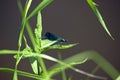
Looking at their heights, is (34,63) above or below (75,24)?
above

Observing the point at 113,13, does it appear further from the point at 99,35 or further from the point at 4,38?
the point at 4,38

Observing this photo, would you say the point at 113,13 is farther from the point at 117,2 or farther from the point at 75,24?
the point at 75,24

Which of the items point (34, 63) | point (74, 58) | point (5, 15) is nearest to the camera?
point (74, 58)

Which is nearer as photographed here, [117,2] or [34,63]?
[34,63]

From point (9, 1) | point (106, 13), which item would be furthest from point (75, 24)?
point (9, 1)

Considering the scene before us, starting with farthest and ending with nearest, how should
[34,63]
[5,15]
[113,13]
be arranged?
1. [113,13]
2. [5,15]
3. [34,63]

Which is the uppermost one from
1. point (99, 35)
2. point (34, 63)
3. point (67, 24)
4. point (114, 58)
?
point (34, 63)

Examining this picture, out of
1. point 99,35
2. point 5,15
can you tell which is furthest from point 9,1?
point 99,35
